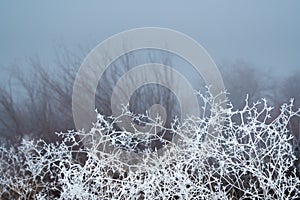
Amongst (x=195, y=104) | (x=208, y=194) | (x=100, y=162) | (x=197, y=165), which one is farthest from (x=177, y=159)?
(x=195, y=104)

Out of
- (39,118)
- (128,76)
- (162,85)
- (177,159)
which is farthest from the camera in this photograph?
(39,118)

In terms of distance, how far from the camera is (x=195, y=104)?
8.96 metres

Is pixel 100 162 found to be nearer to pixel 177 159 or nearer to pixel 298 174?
pixel 177 159

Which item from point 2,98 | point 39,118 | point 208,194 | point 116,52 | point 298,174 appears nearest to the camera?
point 208,194

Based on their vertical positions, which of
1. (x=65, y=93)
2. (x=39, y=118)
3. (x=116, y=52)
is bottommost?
(x=39, y=118)

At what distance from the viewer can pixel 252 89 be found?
42.9 feet

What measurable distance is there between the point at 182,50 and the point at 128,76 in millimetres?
1618

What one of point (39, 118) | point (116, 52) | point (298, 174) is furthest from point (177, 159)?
point (39, 118)

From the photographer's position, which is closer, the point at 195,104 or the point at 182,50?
the point at 195,104

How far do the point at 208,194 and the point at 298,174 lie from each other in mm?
1859

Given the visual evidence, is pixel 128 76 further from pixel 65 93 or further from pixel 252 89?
pixel 252 89

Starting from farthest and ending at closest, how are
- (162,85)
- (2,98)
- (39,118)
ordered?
(2,98) → (39,118) → (162,85)

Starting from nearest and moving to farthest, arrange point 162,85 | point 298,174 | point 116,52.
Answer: point 298,174 < point 162,85 < point 116,52

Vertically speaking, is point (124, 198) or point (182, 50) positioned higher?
point (182, 50)
